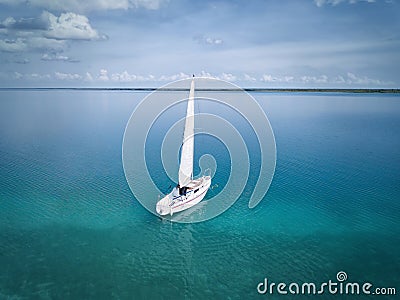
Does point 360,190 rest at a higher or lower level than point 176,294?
higher

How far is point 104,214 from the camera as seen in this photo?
97.4ft

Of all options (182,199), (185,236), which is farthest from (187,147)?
(185,236)

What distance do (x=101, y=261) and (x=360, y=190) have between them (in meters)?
29.7

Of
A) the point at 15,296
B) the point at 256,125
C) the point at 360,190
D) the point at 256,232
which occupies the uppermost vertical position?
the point at 256,125

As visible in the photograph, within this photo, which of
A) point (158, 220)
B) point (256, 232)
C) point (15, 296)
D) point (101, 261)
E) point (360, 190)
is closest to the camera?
point (15, 296)

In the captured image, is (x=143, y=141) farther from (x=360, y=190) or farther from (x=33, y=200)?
(x=360, y=190)

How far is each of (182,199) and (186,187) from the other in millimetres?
1646

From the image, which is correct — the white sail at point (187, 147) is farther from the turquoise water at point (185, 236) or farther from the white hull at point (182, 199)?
the turquoise water at point (185, 236)

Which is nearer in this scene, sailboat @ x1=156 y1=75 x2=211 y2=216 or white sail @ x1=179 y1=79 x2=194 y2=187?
sailboat @ x1=156 y1=75 x2=211 y2=216

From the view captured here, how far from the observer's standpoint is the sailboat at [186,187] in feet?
96.2

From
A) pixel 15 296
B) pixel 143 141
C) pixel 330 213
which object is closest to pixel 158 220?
pixel 15 296

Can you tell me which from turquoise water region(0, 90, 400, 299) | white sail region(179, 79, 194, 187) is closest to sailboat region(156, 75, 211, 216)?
white sail region(179, 79, 194, 187)

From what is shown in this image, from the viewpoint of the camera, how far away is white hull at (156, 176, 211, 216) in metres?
29.0

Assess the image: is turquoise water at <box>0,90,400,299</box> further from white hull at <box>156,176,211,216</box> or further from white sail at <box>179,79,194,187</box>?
white sail at <box>179,79,194,187</box>
